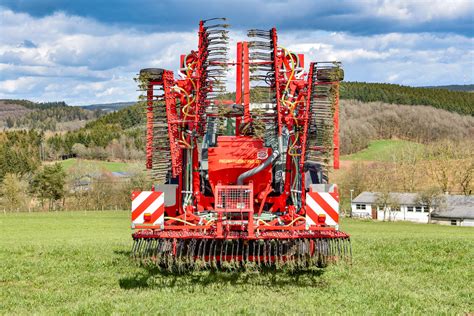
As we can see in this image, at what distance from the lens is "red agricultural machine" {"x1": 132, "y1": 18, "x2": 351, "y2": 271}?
870 centimetres

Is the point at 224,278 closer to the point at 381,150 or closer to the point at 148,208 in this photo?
the point at 148,208

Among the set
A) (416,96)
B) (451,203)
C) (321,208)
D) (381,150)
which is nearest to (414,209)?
(451,203)

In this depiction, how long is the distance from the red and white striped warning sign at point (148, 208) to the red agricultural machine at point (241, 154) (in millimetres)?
16

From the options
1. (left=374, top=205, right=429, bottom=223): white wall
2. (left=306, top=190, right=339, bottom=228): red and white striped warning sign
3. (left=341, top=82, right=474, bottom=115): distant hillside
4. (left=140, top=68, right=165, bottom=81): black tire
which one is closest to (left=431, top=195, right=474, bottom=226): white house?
(left=374, top=205, right=429, bottom=223): white wall

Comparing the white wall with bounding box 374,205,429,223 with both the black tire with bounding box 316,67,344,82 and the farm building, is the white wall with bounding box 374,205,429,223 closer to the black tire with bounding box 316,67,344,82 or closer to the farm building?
the farm building

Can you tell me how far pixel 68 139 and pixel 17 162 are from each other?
104 ft

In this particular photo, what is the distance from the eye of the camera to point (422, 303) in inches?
283

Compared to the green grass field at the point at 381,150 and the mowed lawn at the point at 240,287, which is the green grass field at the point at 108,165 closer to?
the green grass field at the point at 381,150

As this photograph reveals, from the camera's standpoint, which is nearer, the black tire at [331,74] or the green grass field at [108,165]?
the black tire at [331,74]

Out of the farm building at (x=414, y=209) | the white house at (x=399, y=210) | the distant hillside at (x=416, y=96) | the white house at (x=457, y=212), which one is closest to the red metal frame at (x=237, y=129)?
the farm building at (x=414, y=209)

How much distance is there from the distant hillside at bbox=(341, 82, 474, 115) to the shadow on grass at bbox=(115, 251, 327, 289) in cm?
12172

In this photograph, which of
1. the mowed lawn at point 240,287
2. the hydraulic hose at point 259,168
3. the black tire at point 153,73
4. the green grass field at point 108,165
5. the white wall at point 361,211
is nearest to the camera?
the mowed lawn at point 240,287

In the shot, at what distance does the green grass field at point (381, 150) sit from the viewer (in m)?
95.1

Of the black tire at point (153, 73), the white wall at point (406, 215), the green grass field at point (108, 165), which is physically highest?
the green grass field at point (108, 165)
